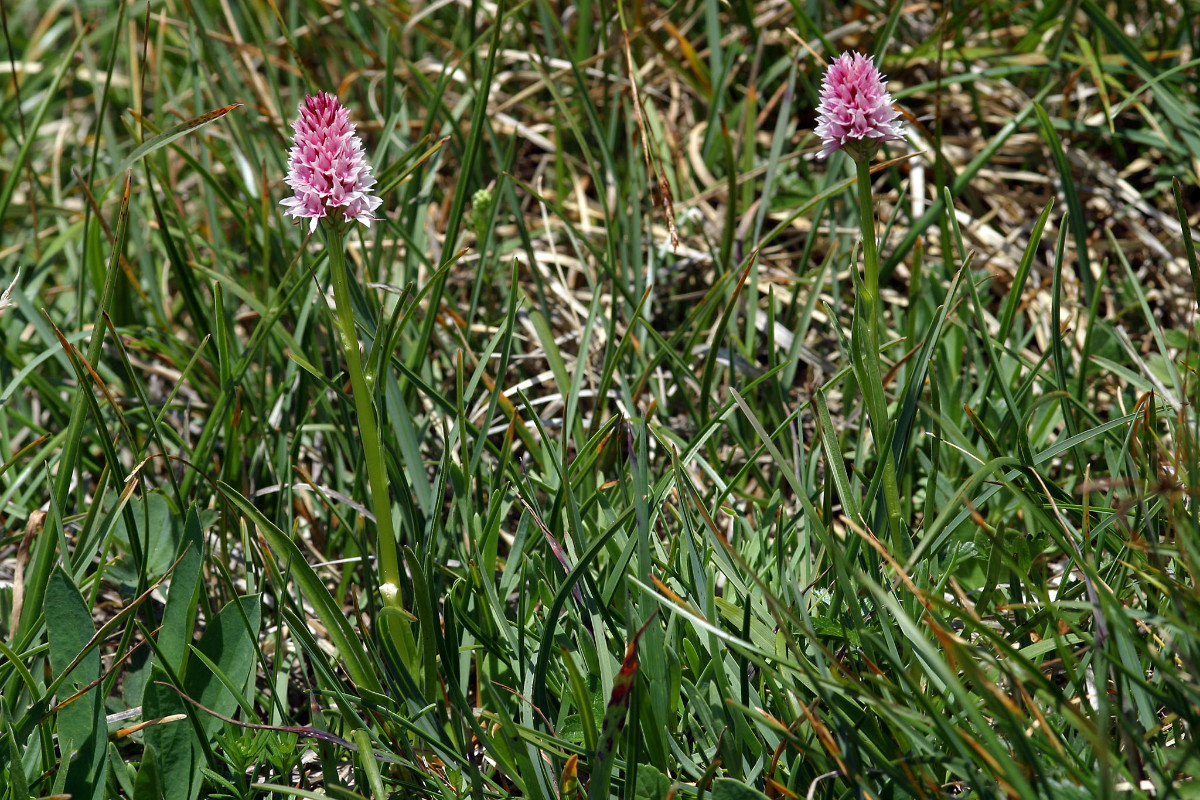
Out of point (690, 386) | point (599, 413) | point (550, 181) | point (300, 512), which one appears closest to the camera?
point (599, 413)

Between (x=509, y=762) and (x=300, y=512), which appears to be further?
(x=300, y=512)

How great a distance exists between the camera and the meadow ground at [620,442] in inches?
56.2

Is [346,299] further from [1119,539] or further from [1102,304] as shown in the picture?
[1102,304]

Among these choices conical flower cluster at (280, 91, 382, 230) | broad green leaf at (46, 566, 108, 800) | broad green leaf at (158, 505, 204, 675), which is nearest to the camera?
conical flower cluster at (280, 91, 382, 230)

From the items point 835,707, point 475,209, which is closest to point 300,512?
point 475,209

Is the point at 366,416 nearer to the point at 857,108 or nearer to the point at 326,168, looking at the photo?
the point at 326,168

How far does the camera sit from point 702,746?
4.98ft

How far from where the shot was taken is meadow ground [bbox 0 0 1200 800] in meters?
1.43

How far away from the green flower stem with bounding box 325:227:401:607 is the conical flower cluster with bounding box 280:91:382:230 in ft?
0.18

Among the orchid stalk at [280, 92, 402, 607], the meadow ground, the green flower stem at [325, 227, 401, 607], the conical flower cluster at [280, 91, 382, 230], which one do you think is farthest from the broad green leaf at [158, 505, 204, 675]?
the conical flower cluster at [280, 91, 382, 230]

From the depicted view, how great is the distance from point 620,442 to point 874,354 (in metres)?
0.63

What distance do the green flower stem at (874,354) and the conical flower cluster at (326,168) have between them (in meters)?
0.78

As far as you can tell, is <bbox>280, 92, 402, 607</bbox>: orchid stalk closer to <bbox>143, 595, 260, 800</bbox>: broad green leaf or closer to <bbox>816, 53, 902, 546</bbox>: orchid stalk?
<bbox>143, 595, 260, 800</bbox>: broad green leaf

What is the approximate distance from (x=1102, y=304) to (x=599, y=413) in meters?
1.68
